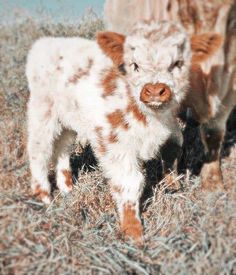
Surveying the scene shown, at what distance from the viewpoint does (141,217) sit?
4.02 m

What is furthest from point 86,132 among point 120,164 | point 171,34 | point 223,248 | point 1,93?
point 1,93

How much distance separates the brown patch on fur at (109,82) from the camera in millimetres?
3943

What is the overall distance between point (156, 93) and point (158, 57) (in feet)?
0.97

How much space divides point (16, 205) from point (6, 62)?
562 cm

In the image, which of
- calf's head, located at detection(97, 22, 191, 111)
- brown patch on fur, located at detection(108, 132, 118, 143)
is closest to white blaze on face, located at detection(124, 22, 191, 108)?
calf's head, located at detection(97, 22, 191, 111)

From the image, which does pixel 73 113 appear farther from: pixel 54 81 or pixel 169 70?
pixel 169 70

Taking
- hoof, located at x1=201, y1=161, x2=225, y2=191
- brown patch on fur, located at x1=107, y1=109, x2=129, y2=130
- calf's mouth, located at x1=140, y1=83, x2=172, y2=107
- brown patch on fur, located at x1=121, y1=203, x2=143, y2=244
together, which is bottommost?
hoof, located at x1=201, y1=161, x2=225, y2=191

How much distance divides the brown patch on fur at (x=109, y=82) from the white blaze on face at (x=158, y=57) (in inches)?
7.8

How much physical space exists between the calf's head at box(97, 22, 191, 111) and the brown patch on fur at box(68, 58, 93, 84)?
1.15ft

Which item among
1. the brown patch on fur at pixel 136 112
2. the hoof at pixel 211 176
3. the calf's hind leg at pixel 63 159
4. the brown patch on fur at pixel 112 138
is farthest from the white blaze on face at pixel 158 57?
the calf's hind leg at pixel 63 159

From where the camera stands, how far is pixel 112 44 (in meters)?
3.87

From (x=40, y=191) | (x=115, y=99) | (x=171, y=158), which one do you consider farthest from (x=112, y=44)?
(x=40, y=191)

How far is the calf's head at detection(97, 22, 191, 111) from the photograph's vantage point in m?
3.37

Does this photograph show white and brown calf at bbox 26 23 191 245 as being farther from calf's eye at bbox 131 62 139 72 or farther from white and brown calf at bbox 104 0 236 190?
white and brown calf at bbox 104 0 236 190
